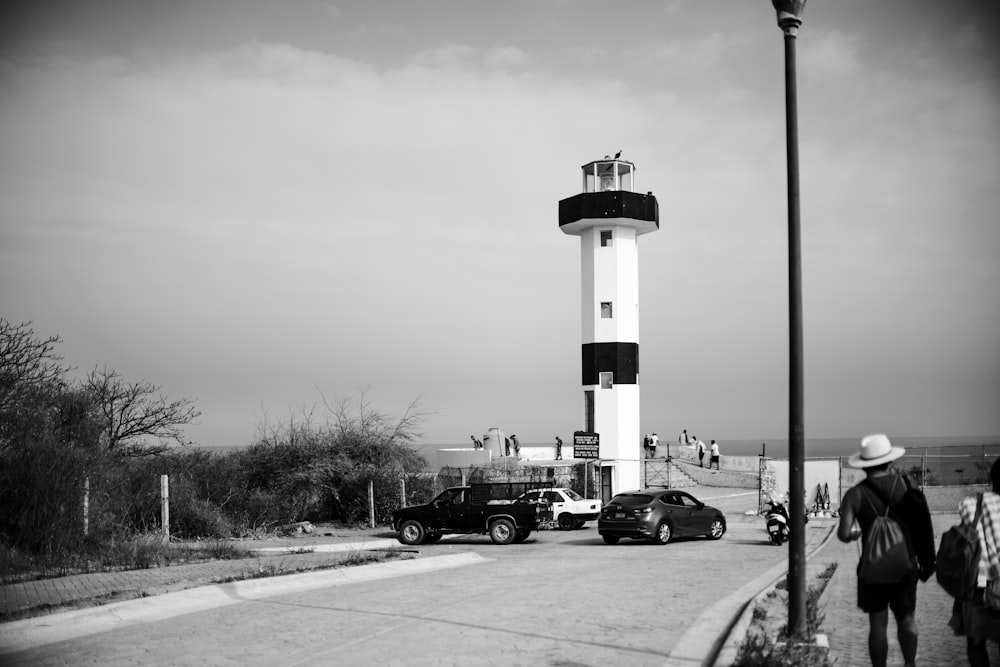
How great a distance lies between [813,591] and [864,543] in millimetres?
6812

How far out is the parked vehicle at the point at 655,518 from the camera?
24438 mm

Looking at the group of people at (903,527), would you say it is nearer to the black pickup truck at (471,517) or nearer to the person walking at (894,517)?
the person walking at (894,517)

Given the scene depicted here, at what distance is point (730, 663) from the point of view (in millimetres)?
8844

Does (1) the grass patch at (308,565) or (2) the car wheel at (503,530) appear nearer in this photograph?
(1) the grass patch at (308,565)

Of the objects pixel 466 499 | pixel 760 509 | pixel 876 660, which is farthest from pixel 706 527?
pixel 876 660

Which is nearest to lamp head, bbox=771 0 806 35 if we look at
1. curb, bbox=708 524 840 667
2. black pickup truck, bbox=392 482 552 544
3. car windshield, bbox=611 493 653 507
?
curb, bbox=708 524 840 667

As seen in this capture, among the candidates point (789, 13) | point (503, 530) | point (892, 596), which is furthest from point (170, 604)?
point (503, 530)

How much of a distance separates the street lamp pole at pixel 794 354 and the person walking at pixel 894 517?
1623 millimetres

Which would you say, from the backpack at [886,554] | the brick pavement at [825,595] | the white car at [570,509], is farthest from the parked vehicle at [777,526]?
the backpack at [886,554]

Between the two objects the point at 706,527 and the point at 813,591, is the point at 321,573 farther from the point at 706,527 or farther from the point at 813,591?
the point at 706,527

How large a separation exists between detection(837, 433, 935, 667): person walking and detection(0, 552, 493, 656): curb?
8.88 meters

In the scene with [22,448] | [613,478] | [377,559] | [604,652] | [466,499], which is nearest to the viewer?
[604,652]

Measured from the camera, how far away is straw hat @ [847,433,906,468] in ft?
25.4

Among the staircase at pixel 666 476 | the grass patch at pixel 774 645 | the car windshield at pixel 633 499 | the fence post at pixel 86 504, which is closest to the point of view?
the grass patch at pixel 774 645
